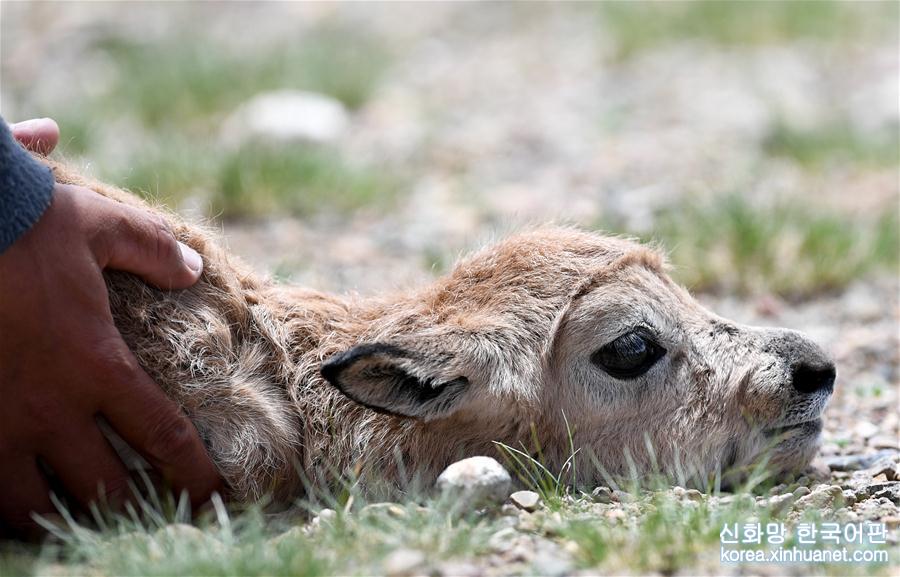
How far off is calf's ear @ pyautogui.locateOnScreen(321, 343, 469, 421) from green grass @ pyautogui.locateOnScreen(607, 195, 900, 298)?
3.69 m

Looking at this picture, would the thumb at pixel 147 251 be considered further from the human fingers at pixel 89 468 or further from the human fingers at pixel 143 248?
the human fingers at pixel 89 468

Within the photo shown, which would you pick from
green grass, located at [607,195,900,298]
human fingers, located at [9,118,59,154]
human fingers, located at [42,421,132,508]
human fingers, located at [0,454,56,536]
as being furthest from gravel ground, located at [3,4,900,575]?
human fingers, located at [9,118,59,154]

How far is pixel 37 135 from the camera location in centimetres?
520

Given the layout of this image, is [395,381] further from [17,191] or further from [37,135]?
[37,135]

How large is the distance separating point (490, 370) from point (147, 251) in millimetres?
1487

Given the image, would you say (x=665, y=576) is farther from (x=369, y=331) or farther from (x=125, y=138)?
(x=125, y=138)

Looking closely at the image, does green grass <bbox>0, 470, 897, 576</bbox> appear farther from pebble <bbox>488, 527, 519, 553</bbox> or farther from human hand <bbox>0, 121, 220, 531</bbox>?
human hand <bbox>0, 121, 220, 531</bbox>

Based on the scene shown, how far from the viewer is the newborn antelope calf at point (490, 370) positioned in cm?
480

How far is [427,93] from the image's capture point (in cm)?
1441

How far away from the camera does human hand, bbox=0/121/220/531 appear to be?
14.1 ft

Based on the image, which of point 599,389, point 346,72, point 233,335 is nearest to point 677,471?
point 599,389

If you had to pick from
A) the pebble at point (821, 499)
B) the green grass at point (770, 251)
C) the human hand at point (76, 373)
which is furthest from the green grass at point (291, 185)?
the pebble at point (821, 499)

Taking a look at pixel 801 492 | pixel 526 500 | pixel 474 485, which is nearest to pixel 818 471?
pixel 801 492

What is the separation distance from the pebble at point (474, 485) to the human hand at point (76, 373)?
1022 mm
